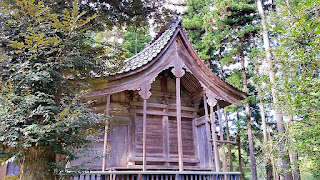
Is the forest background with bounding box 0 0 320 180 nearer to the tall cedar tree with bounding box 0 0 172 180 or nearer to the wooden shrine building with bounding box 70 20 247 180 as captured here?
the tall cedar tree with bounding box 0 0 172 180

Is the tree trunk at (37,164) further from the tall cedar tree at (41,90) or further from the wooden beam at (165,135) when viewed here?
the wooden beam at (165,135)

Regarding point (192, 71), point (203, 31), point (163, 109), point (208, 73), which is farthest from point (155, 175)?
point (203, 31)

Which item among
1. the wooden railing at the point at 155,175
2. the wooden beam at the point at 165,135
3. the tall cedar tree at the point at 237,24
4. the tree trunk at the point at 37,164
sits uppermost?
the tall cedar tree at the point at 237,24

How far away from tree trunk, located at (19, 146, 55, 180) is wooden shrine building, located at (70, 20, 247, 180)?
4027mm

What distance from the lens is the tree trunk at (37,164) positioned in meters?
3.76

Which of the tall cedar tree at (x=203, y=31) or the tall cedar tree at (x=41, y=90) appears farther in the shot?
the tall cedar tree at (x=203, y=31)

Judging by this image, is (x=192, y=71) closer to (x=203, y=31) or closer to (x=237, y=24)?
(x=237, y=24)

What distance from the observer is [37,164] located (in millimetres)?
3830

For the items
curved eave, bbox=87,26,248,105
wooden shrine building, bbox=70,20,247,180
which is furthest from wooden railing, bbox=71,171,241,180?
curved eave, bbox=87,26,248,105

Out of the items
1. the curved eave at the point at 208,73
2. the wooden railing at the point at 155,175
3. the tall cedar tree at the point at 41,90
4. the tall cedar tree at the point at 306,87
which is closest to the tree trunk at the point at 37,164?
the tall cedar tree at the point at 41,90

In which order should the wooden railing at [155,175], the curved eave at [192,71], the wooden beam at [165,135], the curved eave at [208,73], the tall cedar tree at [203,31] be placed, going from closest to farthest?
1. the wooden railing at [155,175]
2. the curved eave at [192,71]
3. the curved eave at [208,73]
4. the wooden beam at [165,135]
5. the tall cedar tree at [203,31]

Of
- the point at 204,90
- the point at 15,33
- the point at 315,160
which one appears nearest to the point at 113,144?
the point at 204,90

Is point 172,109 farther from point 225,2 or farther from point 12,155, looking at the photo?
point 225,2

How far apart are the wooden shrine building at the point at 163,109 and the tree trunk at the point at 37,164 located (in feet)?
13.2
